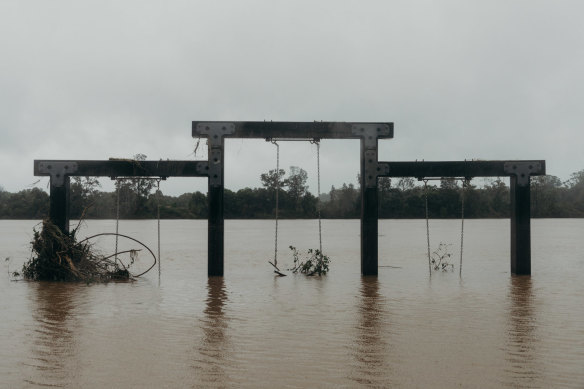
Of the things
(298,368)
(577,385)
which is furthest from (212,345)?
(577,385)

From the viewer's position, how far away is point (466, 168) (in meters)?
12.2

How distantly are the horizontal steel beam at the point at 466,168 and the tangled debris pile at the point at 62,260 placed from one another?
6.65 m

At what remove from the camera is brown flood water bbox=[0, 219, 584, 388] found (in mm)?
4992

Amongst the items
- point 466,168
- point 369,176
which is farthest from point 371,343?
point 466,168

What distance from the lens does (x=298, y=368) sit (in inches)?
206

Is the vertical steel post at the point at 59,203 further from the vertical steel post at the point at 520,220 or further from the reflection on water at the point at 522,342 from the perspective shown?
the vertical steel post at the point at 520,220

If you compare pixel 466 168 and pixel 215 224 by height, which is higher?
pixel 466 168

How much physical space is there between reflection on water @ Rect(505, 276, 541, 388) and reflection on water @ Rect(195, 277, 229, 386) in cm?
268

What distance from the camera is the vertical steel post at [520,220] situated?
12.1m

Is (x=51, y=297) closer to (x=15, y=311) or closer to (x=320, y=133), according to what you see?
(x=15, y=311)

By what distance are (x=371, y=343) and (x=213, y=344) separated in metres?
1.85

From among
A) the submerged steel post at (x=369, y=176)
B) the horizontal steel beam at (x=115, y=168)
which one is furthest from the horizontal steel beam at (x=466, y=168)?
the horizontal steel beam at (x=115, y=168)

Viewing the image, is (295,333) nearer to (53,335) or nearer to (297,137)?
(53,335)

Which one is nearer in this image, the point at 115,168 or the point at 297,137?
the point at 115,168
